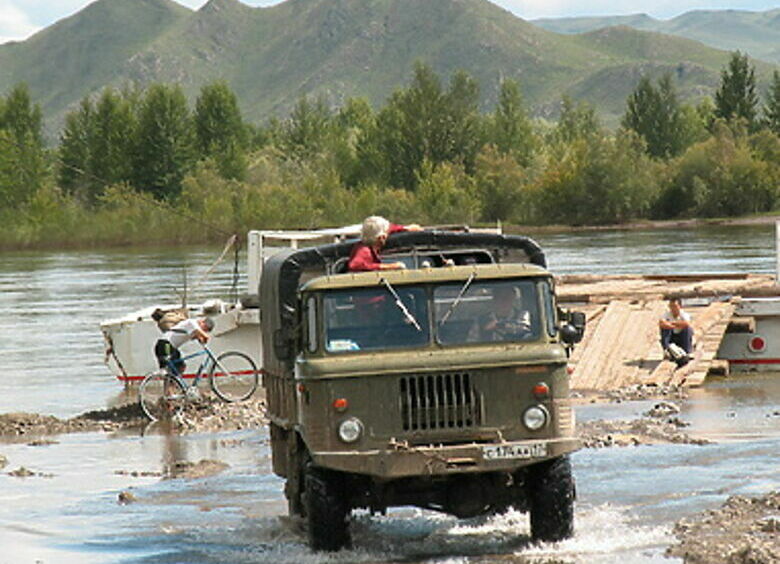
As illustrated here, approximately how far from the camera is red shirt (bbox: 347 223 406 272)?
13.7 m

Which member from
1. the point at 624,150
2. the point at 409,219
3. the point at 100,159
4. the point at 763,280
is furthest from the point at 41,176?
the point at 763,280

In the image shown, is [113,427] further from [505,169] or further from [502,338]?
[505,169]

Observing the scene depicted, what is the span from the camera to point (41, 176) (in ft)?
449

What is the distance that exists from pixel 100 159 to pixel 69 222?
3512cm

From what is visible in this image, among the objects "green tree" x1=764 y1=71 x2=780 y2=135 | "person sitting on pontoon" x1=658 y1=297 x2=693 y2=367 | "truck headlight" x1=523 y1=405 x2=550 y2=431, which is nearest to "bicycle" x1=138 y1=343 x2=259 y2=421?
"person sitting on pontoon" x1=658 y1=297 x2=693 y2=367

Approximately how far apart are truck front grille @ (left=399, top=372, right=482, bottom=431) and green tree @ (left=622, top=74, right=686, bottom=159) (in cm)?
13992

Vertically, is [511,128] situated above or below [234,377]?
above

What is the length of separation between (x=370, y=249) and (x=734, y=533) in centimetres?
376

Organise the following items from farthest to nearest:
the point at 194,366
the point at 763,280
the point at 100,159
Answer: the point at 100,159
the point at 763,280
the point at 194,366

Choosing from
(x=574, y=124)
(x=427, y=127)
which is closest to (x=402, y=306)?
(x=427, y=127)

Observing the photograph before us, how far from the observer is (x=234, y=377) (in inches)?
1037

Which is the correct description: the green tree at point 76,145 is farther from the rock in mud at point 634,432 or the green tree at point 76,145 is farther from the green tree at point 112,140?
the rock in mud at point 634,432

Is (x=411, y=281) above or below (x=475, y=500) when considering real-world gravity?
above

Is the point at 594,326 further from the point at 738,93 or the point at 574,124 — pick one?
the point at 574,124
